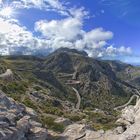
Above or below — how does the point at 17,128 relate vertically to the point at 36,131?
above

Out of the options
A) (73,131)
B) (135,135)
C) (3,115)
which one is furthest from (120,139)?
(3,115)

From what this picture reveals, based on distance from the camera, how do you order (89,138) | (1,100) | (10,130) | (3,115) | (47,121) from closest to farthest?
(10,130) → (3,115) → (89,138) → (1,100) → (47,121)

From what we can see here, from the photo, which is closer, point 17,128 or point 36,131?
point 17,128

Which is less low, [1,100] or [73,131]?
[1,100]

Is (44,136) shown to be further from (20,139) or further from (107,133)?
(107,133)

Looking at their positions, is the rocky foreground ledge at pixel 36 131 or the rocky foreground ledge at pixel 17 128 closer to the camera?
the rocky foreground ledge at pixel 17 128

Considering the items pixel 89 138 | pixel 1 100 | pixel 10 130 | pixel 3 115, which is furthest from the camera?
pixel 1 100

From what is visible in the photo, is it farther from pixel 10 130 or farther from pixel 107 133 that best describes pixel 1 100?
pixel 107 133

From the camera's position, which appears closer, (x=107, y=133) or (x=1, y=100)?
(x=107, y=133)

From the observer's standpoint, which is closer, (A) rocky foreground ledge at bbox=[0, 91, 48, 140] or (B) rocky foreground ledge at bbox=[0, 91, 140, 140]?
(A) rocky foreground ledge at bbox=[0, 91, 48, 140]
